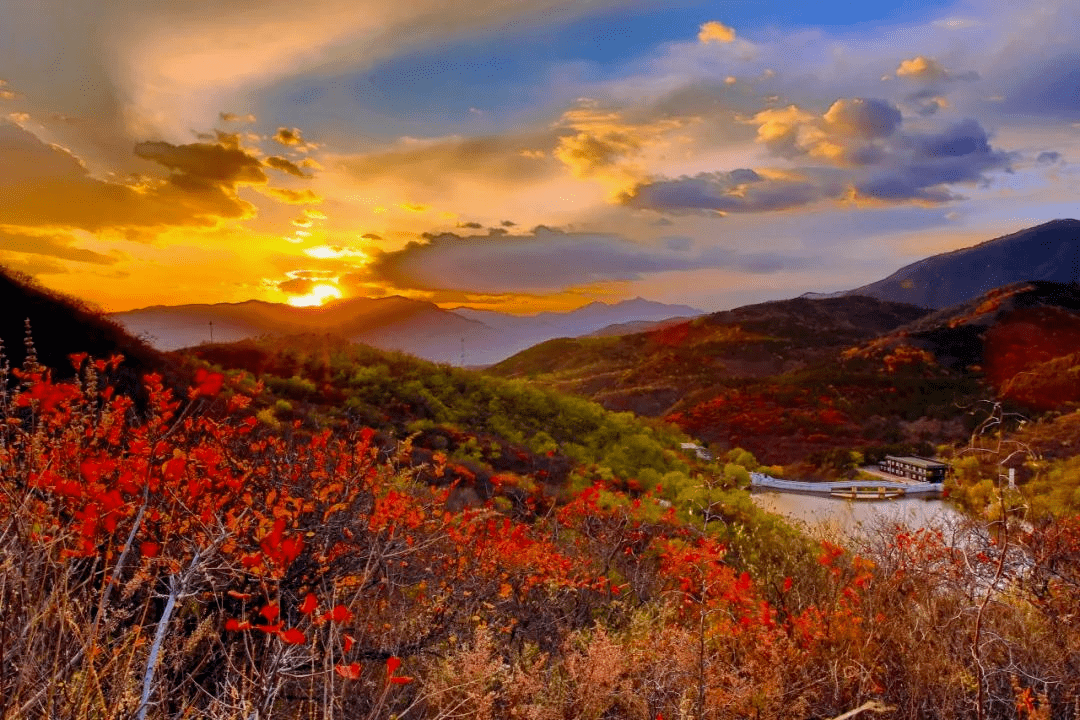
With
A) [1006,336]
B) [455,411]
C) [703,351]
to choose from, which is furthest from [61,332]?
[703,351]

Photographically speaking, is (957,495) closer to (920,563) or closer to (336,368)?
(920,563)

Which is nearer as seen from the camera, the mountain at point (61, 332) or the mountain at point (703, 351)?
the mountain at point (61, 332)

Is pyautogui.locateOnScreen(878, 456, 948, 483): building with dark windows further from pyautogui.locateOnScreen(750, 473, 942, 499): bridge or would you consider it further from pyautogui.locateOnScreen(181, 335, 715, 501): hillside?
pyautogui.locateOnScreen(181, 335, 715, 501): hillside

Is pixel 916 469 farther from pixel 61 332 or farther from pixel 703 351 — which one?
pixel 703 351

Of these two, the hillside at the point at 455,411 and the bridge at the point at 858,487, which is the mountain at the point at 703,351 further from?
the hillside at the point at 455,411

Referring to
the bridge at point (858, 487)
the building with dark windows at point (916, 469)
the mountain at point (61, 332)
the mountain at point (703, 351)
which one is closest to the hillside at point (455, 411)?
the mountain at point (61, 332)
